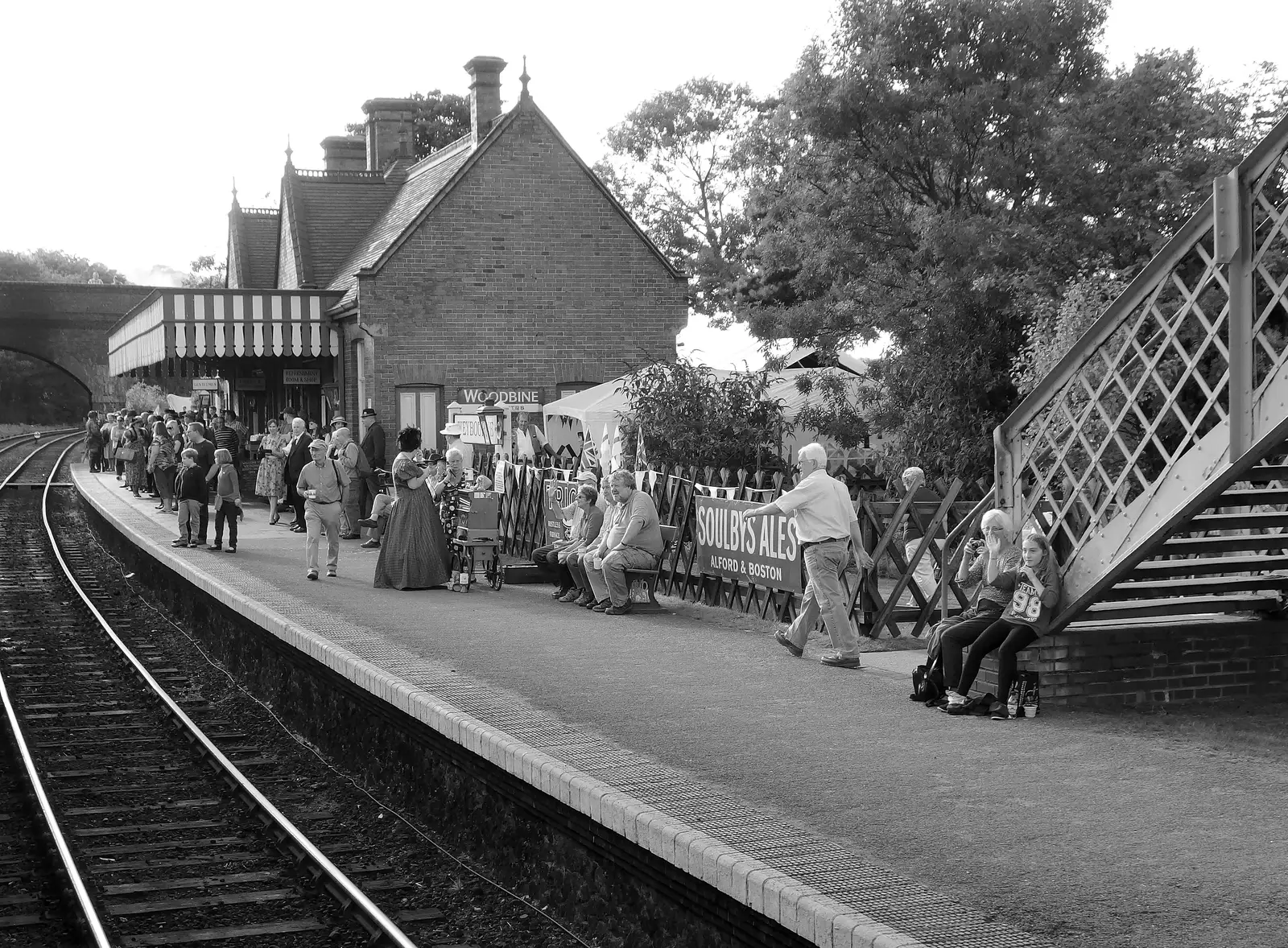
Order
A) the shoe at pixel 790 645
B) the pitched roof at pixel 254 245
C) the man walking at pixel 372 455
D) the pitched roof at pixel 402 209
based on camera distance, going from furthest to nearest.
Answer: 1. the pitched roof at pixel 254 245
2. the pitched roof at pixel 402 209
3. the man walking at pixel 372 455
4. the shoe at pixel 790 645

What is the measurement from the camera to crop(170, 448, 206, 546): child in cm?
2008

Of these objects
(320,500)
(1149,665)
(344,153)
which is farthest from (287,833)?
(344,153)

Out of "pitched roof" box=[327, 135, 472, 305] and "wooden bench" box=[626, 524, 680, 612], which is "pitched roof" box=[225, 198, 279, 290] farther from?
"wooden bench" box=[626, 524, 680, 612]

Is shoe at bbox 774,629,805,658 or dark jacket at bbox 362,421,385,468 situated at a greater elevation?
dark jacket at bbox 362,421,385,468

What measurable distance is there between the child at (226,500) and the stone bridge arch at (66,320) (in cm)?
4398

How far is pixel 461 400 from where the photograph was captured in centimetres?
2827

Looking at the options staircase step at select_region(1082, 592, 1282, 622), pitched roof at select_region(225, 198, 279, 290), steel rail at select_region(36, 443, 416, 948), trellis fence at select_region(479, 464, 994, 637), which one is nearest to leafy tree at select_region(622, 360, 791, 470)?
trellis fence at select_region(479, 464, 994, 637)

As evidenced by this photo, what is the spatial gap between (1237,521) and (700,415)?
8794 millimetres

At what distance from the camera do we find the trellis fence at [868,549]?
1143 cm

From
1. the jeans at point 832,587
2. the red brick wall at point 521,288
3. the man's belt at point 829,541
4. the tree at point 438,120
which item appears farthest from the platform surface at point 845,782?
the tree at point 438,120

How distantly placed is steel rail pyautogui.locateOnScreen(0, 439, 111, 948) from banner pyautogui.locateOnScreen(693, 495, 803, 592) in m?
5.81

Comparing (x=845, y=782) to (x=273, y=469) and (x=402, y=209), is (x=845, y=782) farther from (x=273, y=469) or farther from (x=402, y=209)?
(x=402, y=209)

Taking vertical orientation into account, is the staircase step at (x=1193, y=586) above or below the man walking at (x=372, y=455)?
below

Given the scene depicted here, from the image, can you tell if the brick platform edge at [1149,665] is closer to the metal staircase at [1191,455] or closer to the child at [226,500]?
the metal staircase at [1191,455]
